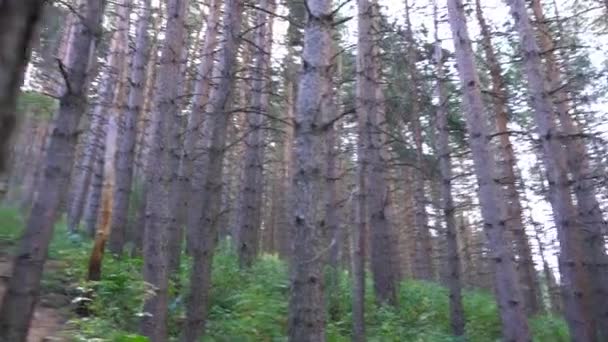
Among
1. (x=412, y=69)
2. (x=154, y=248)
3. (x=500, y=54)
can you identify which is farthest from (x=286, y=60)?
(x=154, y=248)

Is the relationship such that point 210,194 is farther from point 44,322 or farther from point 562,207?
point 562,207

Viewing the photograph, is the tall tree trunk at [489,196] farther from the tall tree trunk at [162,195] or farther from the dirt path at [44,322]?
the dirt path at [44,322]

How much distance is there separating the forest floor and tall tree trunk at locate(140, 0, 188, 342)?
1061 mm

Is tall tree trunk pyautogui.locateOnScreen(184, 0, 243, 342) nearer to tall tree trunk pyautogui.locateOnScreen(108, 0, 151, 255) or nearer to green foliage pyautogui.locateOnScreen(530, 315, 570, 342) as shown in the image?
tall tree trunk pyautogui.locateOnScreen(108, 0, 151, 255)

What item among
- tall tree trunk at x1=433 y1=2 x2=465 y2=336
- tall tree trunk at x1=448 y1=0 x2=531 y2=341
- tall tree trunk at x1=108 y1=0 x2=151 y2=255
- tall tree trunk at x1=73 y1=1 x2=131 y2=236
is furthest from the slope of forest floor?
tall tree trunk at x1=448 y1=0 x2=531 y2=341

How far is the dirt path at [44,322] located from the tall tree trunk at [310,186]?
2872mm

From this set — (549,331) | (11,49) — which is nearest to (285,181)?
(549,331)

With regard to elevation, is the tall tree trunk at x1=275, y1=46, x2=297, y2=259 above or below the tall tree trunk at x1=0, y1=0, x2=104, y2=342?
above

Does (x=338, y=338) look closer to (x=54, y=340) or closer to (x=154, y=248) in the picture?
(x=154, y=248)

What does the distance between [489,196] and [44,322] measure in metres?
6.44

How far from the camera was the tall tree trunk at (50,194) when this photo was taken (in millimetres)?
5094

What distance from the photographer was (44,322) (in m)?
7.77

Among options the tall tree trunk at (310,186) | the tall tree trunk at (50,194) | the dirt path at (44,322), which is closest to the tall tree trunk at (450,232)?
the tall tree trunk at (310,186)

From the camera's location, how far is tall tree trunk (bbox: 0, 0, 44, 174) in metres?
0.99
